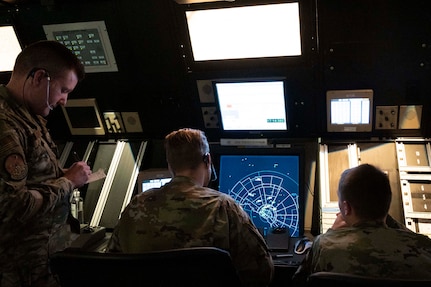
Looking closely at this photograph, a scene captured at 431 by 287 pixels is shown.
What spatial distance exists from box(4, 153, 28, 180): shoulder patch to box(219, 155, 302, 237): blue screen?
1.10 meters

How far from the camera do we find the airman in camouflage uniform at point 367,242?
4.81 ft

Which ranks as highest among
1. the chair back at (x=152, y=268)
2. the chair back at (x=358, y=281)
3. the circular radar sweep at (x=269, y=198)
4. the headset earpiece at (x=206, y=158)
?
the headset earpiece at (x=206, y=158)

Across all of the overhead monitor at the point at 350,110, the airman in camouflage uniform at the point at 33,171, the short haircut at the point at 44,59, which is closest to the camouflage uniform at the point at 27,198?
the airman in camouflage uniform at the point at 33,171

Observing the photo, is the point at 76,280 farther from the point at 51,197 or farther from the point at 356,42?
the point at 356,42

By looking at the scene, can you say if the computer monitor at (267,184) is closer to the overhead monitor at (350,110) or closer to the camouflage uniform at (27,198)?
the overhead monitor at (350,110)

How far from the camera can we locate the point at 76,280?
1.42 meters

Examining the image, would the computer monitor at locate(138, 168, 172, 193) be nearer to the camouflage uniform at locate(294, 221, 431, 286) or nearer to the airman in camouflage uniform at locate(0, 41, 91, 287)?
the airman in camouflage uniform at locate(0, 41, 91, 287)

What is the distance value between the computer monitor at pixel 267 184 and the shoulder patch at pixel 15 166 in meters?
1.10

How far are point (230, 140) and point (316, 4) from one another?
862 mm

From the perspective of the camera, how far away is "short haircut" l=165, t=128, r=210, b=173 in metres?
1.79

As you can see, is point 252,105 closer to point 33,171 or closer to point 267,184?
point 267,184

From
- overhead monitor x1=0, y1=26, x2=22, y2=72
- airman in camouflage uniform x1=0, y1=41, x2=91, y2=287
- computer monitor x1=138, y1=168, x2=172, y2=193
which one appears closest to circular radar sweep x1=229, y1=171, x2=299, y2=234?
computer monitor x1=138, y1=168, x2=172, y2=193

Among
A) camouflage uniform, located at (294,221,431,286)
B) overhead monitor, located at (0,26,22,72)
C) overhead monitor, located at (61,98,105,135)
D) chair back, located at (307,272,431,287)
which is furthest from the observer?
overhead monitor, located at (61,98,105,135)

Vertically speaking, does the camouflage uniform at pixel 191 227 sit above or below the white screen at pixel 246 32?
below
